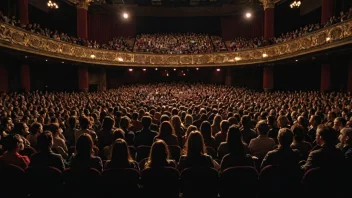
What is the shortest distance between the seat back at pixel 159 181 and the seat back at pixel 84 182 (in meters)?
0.60

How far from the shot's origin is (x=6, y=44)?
14281 millimetres

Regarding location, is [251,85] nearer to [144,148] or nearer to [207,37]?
[207,37]

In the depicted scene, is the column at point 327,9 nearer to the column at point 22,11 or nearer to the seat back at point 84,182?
the seat back at point 84,182

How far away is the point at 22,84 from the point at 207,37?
2314cm

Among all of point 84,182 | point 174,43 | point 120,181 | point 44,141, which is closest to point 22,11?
point 174,43

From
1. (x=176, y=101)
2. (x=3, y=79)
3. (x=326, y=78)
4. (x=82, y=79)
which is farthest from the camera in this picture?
(x=82, y=79)

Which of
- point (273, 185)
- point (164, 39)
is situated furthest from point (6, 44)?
point (164, 39)

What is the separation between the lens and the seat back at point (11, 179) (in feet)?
11.0

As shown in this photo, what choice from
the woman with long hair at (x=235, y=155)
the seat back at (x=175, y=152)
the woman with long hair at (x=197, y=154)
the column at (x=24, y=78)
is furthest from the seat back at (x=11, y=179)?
the column at (x=24, y=78)

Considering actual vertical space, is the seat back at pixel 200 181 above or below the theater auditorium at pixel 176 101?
below

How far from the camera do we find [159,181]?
3.32m

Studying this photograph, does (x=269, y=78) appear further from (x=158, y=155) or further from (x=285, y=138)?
(x=158, y=155)

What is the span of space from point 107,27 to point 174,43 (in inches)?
342

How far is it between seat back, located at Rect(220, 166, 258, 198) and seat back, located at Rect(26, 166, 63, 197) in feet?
6.96
